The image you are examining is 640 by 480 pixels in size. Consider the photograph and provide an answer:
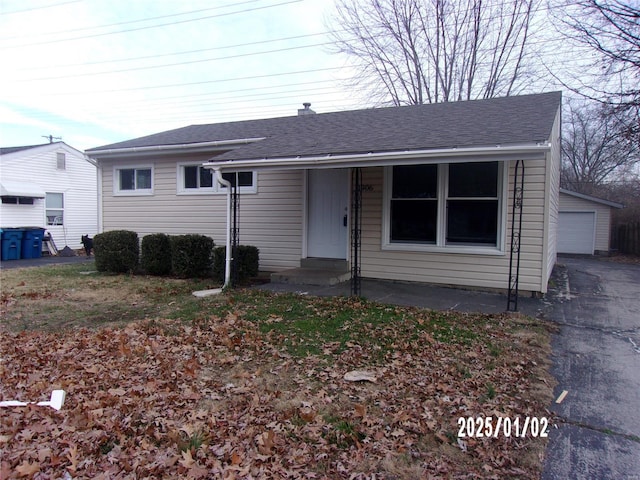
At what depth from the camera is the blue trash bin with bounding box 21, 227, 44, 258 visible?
15.7m

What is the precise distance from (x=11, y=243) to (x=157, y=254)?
8768 millimetres

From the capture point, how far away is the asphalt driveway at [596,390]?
104 inches

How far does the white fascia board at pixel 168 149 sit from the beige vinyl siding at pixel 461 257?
336 centimetres

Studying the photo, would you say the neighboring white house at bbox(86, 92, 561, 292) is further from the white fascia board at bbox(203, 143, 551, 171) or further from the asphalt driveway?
the asphalt driveway

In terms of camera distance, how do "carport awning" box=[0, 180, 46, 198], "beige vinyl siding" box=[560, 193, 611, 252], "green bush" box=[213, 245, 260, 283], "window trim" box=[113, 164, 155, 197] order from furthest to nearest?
"beige vinyl siding" box=[560, 193, 611, 252], "carport awning" box=[0, 180, 46, 198], "window trim" box=[113, 164, 155, 197], "green bush" box=[213, 245, 260, 283]

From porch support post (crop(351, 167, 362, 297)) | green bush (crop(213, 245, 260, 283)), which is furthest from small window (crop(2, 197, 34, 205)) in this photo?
porch support post (crop(351, 167, 362, 297))

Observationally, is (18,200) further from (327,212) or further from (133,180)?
(327,212)

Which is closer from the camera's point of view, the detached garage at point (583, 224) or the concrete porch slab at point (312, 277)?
the concrete porch slab at point (312, 277)

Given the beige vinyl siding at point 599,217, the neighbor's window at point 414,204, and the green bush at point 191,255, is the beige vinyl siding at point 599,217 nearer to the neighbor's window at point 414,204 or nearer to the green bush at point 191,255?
the neighbor's window at point 414,204

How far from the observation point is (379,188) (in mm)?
8469

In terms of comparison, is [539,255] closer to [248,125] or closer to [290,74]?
[248,125]

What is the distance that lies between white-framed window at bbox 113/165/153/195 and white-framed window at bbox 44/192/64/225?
8.59m

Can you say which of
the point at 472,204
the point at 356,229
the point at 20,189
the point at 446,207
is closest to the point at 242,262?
the point at 356,229
